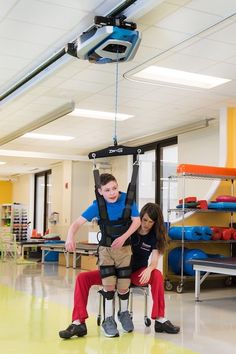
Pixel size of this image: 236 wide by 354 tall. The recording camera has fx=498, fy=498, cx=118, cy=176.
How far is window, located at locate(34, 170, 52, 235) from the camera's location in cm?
1627

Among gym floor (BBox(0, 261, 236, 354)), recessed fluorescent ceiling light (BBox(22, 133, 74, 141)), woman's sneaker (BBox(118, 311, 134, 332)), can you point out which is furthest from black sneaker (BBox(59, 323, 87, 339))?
recessed fluorescent ceiling light (BBox(22, 133, 74, 141))

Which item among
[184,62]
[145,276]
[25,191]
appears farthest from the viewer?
[25,191]

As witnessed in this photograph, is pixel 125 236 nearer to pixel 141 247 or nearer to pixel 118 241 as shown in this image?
pixel 118 241

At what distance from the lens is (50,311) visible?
5156 millimetres

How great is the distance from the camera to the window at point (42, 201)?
53.4 feet

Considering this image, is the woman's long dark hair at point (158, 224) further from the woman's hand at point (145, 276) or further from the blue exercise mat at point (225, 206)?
the blue exercise mat at point (225, 206)

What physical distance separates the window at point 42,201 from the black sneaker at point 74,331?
12.2 meters

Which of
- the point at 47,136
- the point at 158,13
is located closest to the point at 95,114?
the point at 47,136

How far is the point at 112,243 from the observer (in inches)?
157

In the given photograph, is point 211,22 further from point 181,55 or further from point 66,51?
point 66,51

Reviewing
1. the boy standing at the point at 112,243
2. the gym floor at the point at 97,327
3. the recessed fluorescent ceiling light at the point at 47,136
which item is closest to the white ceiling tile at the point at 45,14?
the boy standing at the point at 112,243

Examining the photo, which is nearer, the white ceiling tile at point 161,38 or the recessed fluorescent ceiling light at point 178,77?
the white ceiling tile at point 161,38

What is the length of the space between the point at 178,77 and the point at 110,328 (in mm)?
3597

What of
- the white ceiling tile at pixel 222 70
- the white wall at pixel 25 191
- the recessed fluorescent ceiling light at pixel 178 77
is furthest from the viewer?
the white wall at pixel 25 191
